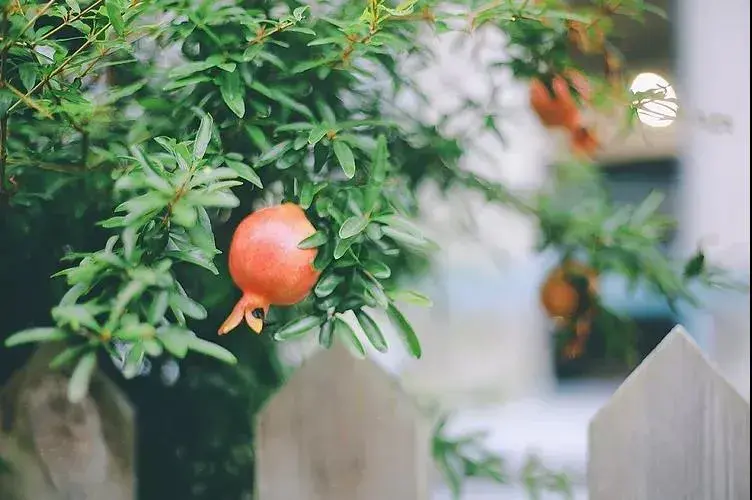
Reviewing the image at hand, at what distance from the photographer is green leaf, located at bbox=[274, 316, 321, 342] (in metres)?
0.72

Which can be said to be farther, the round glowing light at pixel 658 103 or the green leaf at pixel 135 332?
the round glowing light at pixel 658 103

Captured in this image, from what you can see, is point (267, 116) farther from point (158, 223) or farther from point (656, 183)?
point (656, 183)

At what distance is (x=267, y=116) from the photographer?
800mm

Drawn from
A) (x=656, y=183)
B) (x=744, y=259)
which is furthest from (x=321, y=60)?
(x=656, y=183)

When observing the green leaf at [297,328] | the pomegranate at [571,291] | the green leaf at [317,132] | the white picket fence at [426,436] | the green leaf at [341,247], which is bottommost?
the white picket fence at [426,436]

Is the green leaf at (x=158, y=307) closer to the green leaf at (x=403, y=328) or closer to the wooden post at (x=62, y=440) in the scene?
the green leaf at (x=403, y=328)

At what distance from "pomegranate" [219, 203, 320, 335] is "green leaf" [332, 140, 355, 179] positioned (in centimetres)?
6

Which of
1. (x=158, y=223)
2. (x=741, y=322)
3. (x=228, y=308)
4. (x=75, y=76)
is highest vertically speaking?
(x=75, y=76)

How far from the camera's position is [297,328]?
724 mm

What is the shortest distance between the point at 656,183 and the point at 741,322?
0.62 meters

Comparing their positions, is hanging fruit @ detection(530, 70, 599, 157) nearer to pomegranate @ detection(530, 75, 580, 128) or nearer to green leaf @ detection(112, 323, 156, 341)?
pomegranate @ detection(530, 75, 580, 128)

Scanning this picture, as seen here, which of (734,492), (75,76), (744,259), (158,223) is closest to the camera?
(158,223)

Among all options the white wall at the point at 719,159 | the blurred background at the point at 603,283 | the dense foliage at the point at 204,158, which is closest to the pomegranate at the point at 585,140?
the dense foliage at the point at 204,158

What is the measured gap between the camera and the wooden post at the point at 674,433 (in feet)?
2.94
